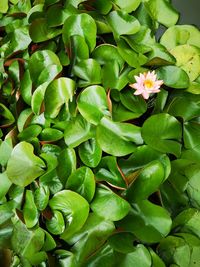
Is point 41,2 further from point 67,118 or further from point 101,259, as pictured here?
point 101,259

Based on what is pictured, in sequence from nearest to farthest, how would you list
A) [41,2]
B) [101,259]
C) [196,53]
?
1. [101,259]
2. [196,53]
3. [41,2]

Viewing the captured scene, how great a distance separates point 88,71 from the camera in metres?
0.76

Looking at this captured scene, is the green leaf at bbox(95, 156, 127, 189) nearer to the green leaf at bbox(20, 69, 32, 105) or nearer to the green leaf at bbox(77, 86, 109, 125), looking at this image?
the green leaf at bbox(77, 86, 109, 125)

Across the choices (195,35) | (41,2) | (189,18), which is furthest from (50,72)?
(189,18)

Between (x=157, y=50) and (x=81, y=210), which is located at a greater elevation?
(x=157, y=50)

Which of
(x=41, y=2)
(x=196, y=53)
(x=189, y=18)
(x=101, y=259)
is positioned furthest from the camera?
(x=189, y=18)

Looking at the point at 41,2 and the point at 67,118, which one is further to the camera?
the point at 41,2

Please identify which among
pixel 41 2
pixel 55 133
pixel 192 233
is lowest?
pixel 192 233

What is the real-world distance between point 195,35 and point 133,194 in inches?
15.1

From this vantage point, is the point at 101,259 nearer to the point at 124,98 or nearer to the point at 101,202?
the point at 101,202

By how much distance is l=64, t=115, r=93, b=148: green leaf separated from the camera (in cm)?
71

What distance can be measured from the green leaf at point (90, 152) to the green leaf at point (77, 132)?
0.02 m

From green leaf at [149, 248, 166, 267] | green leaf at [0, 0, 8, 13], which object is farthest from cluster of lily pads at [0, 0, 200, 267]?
green leaf at [0, 0, 8, 13]

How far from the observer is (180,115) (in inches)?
29.0
